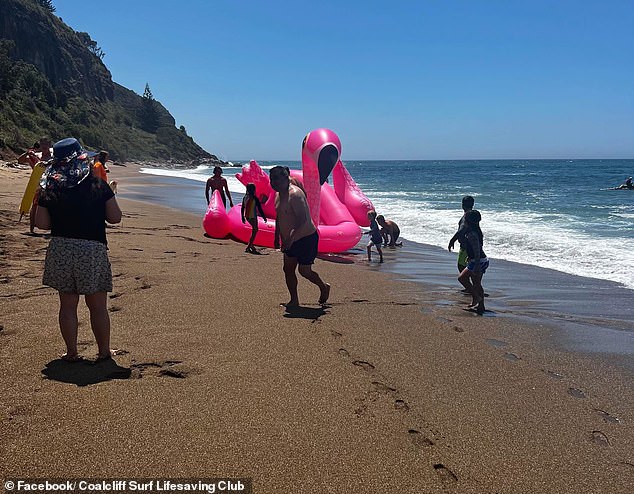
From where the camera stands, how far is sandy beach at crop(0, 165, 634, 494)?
233 centimetres

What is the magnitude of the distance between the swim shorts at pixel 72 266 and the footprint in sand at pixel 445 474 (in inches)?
83.6

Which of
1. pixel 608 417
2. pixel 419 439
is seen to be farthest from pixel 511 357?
pixel 419 439

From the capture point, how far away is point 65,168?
305 cm

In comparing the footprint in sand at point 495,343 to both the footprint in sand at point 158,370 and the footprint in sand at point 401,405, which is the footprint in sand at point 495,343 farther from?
the footprint in sand at point 158,370

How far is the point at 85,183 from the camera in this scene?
307 centimetres

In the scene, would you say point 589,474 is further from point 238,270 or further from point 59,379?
point 238,270

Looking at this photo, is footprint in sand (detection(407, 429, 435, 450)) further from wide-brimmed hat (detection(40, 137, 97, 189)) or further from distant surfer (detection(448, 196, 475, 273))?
distant surfer (detection(448, 196, 475, 273))

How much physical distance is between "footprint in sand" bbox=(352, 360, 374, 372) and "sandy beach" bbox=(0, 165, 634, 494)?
0.04m

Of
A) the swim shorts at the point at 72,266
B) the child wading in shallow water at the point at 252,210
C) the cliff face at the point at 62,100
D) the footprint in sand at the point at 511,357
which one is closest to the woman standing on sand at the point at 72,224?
the swim shorts at the point at 72,266

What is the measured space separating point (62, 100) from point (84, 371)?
55.7 metres

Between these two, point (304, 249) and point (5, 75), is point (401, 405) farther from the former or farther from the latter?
point (5, 75)

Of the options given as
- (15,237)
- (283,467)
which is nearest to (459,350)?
(283,467)

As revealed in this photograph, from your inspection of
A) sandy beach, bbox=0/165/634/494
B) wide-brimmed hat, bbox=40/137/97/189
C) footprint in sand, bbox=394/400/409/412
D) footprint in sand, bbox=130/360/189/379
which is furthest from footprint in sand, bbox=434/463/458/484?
wide-brimmed hat, bbox=40/137/97/189

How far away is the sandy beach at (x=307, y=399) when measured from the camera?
2.33m
